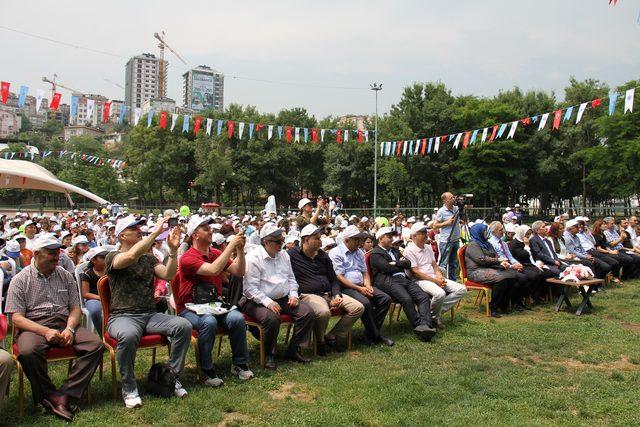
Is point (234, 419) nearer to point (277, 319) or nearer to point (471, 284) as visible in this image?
point (277, 319)

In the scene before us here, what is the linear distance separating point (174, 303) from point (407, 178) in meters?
31.5

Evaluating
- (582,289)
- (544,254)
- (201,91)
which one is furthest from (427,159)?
(201,91)

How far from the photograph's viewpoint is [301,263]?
6.00 metres

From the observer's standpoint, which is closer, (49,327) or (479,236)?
(49,327)

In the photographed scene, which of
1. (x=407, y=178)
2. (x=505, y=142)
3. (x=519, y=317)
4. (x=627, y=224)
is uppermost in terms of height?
(x=505, y=142)

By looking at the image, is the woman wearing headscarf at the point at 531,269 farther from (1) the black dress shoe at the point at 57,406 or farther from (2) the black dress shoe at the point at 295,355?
(1) the black dress shoe at the point at 57,406

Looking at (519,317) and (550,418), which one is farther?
(519,317)

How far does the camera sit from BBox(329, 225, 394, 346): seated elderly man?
20.0 feet

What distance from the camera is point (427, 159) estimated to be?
35625 millimetres

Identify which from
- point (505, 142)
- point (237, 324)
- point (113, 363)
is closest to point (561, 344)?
point (237, 324)

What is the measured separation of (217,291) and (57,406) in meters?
1.70

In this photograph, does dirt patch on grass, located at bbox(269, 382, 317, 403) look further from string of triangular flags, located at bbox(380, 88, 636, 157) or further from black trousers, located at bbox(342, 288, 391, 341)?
string of triangular flags, located at bbox(380, 88, 636, 157)

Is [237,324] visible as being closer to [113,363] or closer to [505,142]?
[113,363]

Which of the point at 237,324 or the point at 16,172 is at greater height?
the point at 16,172
